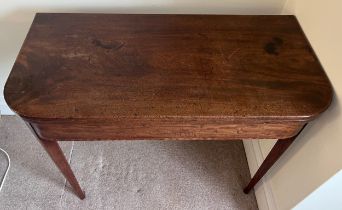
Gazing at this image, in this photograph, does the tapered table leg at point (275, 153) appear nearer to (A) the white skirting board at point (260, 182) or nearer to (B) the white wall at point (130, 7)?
(A) the white skirting board at point (260, 182)

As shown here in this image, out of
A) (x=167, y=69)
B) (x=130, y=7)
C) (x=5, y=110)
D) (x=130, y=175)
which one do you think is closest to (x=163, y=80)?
(x=167, y=69)

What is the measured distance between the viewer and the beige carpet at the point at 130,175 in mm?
1102

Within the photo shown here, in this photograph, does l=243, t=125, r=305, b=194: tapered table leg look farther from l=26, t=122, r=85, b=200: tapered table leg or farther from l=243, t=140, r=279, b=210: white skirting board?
l=26, t=122, r=85, b=200: tapered table leg

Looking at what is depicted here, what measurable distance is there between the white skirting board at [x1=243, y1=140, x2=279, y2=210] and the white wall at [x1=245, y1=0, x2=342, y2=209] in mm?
66

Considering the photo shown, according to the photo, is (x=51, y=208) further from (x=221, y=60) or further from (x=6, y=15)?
(x=221, y=60)

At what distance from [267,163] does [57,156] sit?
650 mm

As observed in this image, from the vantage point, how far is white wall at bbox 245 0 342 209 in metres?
0.66

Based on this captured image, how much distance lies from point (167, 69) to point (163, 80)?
4 cm

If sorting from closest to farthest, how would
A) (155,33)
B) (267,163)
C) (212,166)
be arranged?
1. (155,33)
2. (267,163)
3. (212,166)

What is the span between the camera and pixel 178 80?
2.23ft

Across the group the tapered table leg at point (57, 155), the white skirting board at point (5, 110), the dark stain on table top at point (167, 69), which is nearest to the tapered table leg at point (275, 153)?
the dark stain on table top at point (167, 69)

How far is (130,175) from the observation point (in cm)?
117

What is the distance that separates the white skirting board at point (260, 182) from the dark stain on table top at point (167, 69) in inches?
19.4

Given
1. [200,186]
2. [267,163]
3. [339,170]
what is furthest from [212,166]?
[339,170]
